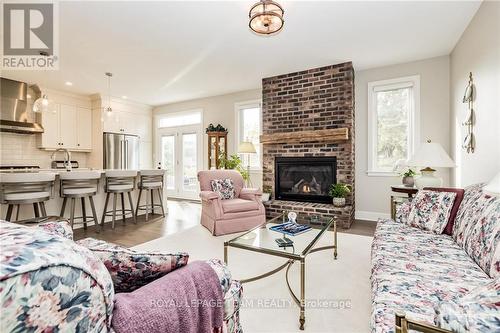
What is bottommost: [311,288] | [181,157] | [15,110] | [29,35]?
[311,288]

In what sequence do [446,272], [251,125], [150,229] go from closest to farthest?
[446,272] → [150,229] → [251,125]

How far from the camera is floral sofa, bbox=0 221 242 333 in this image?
0.47 meters

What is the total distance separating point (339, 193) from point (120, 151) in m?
5.29

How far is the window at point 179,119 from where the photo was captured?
21.9ft

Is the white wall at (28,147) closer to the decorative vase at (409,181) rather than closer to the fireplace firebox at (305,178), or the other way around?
the fireplace firebox at (305,178)

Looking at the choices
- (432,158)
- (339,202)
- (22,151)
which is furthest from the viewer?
(22,151)

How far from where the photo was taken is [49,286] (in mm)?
512

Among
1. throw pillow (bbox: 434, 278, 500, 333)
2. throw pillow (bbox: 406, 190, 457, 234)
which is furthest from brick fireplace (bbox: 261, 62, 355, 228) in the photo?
throw pillow (bbox: 434, 278, 500, 333)

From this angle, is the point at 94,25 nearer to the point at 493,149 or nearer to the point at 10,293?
the point at 10,293

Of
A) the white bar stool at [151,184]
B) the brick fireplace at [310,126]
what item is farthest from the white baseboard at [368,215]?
the white bar stool at [151,184]

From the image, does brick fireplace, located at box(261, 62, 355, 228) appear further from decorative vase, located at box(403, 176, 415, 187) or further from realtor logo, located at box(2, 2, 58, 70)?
realtor logo, located at box(2, 2, 58, 70)

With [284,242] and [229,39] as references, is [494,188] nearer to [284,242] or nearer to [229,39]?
[284,242]

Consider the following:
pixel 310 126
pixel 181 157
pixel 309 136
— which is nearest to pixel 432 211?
pixel 309 136

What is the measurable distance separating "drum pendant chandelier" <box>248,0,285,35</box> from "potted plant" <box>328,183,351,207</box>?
266cm
